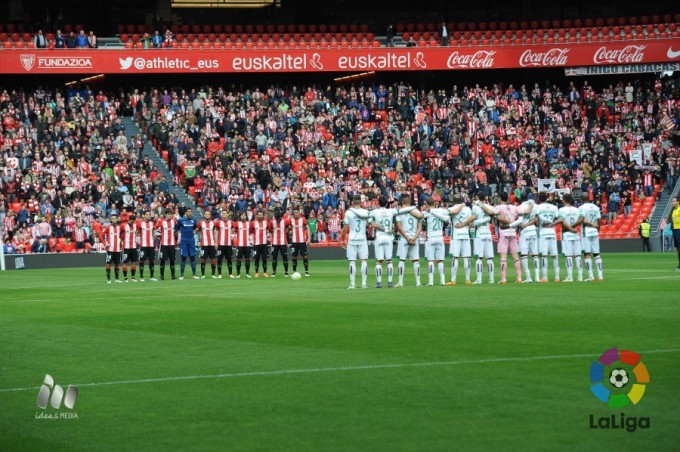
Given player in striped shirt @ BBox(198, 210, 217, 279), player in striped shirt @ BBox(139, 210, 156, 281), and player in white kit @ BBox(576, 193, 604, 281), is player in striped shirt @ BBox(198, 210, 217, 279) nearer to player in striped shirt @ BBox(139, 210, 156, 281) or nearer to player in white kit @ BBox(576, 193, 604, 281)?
player in striped shirt @ BBox(139, 210, 156, 281)

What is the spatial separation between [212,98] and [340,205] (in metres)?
10.4

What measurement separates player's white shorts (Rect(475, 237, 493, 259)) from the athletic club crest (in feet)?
110

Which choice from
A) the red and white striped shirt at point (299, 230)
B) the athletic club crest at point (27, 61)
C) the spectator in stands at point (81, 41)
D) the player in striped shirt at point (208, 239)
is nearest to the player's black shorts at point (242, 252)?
the player in striped shirt at point (208, 239)

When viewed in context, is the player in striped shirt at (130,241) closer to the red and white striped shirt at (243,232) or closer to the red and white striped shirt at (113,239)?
the red and white striped shirt at (113,239)

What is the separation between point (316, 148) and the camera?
53.1 m

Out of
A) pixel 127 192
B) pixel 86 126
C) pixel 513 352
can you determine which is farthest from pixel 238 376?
pixel 86 126

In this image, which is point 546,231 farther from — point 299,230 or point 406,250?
point 299,230

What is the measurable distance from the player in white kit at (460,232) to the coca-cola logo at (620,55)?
33.7 metres

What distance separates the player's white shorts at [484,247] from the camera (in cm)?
2594

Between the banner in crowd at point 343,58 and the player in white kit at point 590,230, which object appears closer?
the player in white kit at point 590,230

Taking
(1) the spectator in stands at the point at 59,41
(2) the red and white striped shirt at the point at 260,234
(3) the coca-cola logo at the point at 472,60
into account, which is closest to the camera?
(2) the red and white striped shirt at the point at 260,234

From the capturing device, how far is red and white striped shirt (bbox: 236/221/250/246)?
34.8 m

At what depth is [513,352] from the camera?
12.8 metres

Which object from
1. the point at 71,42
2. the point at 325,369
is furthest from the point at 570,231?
the point at 71,42
